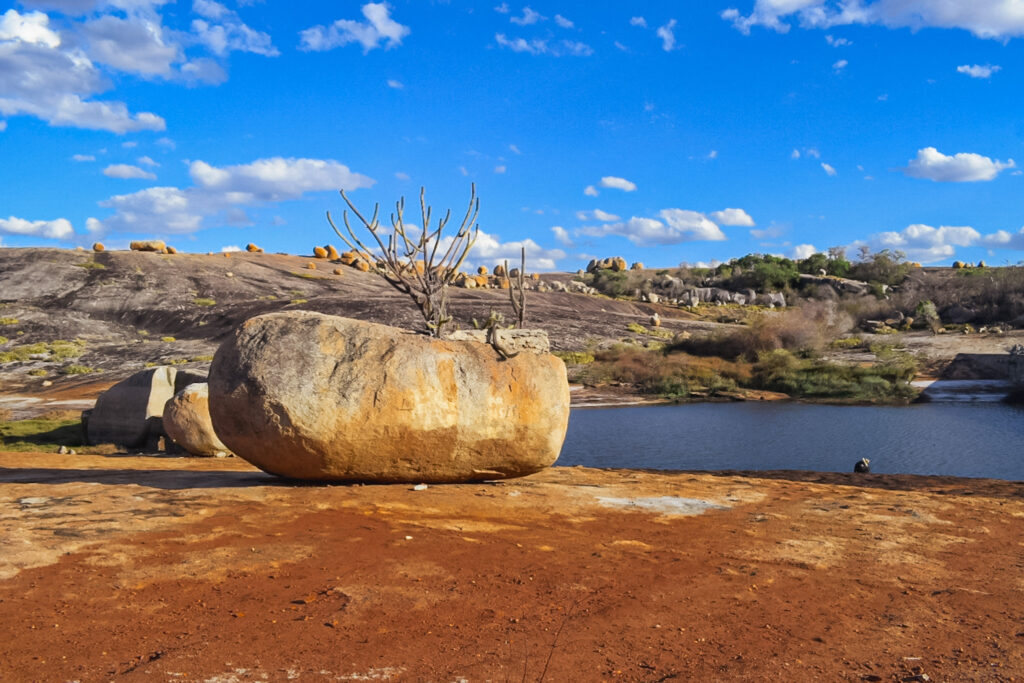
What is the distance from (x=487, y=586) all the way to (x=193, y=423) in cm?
1003

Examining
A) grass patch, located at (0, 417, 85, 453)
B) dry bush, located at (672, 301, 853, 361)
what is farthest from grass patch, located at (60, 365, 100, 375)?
dry bush, located at (672, 301, 853, 361)

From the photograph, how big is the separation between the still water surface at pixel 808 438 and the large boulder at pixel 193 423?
7079 millimetres

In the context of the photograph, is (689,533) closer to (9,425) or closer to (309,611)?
(309,611)

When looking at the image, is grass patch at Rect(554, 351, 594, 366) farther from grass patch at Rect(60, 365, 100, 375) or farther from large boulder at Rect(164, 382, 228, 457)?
large boulder at Rect(164, 382, 228, 457)

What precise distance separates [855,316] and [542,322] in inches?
751

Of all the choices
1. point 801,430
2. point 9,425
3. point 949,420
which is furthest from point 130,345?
point 949,420

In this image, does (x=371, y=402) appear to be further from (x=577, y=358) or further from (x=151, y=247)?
(x=151, y=247)

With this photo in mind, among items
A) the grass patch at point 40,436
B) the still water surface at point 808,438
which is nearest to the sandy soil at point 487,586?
the still water surface at point 808,438

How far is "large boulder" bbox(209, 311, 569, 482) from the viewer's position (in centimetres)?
787

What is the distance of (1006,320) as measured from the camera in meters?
40.7

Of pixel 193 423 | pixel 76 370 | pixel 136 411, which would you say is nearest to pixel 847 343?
pixel 136 411

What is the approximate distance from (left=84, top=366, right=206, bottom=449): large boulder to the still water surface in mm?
8517

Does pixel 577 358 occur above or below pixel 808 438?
above

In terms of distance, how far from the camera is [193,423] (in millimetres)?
13930
